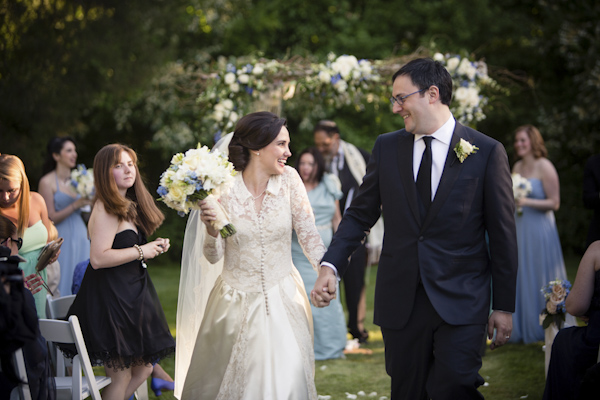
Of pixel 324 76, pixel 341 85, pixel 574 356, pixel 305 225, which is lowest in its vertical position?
pixel 574 356

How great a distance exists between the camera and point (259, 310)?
13.1ft

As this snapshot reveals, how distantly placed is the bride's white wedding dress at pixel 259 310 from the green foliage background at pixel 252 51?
542cm

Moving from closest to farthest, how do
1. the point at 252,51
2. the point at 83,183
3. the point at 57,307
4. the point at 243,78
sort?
the point at 57,307, the point at 83,183, the point at 243,78, the point at 252,51

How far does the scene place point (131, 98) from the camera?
15.1 metres

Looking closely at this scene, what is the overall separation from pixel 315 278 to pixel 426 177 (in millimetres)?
3711

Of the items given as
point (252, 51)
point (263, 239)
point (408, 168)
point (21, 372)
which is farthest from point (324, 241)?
point (252, 51)

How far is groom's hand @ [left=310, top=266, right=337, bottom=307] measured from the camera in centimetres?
366

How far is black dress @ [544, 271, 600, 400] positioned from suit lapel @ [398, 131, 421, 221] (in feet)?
4.06

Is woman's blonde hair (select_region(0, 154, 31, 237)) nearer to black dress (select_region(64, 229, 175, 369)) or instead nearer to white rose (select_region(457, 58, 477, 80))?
black dress (select_region(64, 229, 175, 369))

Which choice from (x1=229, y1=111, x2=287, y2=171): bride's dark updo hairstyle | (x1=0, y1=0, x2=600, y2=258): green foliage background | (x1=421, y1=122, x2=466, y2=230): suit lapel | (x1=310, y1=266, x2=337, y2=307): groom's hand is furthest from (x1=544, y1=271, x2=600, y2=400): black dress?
(x1=0, y1=0, x2=600, y2=258): green foliage background

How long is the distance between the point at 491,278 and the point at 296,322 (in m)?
1.18

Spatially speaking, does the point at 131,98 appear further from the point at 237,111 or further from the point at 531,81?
the point at 531,81

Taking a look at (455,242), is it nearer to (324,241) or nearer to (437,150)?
(437,150)

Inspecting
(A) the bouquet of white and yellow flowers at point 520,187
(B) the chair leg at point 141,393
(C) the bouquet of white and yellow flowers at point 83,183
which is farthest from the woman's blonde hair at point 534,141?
(B) the chair leg at point 141,393
